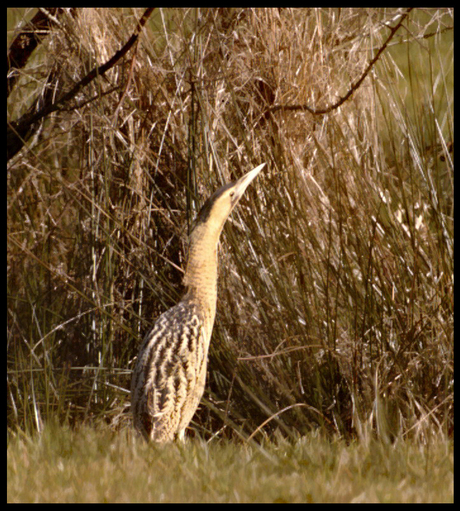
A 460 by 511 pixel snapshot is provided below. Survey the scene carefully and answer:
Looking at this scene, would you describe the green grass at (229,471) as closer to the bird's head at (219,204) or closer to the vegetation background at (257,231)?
the vegetation background at (257,231)

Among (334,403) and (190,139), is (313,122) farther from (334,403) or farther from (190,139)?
(334,403)

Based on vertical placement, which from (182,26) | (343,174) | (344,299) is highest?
(182,26)

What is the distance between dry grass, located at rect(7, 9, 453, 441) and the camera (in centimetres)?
332

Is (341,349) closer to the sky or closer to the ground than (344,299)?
closer to the ground

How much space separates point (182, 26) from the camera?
4152 mm

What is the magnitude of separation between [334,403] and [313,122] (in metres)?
1.52

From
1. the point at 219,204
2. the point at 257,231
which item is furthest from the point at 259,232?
the point at 219,204

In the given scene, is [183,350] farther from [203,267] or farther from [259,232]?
[259,232]

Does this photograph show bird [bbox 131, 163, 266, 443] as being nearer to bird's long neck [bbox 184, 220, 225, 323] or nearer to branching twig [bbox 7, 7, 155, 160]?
bird's long neck [bbox 184, 220, 225, 323]

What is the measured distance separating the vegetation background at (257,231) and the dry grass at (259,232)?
1 centimetres

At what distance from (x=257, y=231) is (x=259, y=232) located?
0.01 meters

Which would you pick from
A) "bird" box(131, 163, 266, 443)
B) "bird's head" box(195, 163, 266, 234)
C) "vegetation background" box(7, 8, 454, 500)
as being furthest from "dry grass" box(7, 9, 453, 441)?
"bird's head" box(195, 163, 266, 234)

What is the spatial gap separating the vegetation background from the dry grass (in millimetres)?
14

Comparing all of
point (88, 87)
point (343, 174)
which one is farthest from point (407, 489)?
point (88, 87)
